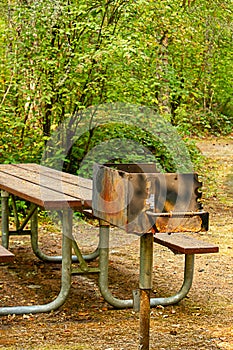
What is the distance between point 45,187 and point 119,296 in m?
0.92

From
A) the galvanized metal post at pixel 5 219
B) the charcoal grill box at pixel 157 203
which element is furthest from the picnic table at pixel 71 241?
the charcoal grill box at pixel 157 203

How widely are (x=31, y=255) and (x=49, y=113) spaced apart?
98.0 inches

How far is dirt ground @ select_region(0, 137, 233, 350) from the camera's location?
4.25 meters

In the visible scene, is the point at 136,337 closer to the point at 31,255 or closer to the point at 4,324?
the point at 4,324

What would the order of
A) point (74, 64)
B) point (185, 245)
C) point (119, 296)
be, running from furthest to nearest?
point (74, 64) < point (119, 296) < point (185, 245)

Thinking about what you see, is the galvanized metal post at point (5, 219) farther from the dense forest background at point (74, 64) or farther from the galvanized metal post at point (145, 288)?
the galvanized metal post at point (145, 288)

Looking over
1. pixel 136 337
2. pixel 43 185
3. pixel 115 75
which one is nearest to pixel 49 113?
pixel 115 75

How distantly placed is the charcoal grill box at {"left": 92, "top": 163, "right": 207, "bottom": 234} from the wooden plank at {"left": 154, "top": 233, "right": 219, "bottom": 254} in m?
1.06

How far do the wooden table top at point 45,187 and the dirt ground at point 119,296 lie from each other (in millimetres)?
724

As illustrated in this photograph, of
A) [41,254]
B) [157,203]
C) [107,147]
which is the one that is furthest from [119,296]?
[107,147]

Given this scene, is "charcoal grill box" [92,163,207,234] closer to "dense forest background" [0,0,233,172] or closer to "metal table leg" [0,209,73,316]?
"metal table leg" [0,209,73,316]

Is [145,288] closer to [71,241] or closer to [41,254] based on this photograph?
A: [71,241]

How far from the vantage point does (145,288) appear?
3.78 m

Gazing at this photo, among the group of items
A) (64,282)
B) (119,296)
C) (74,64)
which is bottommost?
(119,296)
